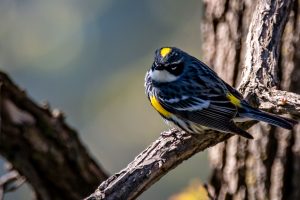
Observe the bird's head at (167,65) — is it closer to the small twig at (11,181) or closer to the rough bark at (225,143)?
the rough bark at (225,143)

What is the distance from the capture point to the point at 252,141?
4.84 metres

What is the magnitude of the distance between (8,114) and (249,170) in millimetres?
1480

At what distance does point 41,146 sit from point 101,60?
548 cm

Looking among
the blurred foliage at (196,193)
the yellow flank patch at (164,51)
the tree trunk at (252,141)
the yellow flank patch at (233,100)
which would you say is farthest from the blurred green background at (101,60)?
the yellow flank patch at (233,100)

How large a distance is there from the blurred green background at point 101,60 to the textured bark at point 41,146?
4002 millimetres

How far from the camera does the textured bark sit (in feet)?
15.2

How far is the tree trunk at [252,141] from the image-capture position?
4770 millimetres

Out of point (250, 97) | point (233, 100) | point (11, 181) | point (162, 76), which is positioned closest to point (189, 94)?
point (162, 76)

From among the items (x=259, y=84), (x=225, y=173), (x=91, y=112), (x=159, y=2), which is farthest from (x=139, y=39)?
(x=259, y=84)

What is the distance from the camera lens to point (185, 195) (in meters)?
4.56

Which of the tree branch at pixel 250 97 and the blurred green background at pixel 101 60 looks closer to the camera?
the tree branch at pixel 250 97

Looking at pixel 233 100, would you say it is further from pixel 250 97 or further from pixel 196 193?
pixel 196 193

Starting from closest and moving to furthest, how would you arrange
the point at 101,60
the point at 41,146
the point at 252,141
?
1. the point at 41,146
2. the point at 252,141
3. the point at 101,60

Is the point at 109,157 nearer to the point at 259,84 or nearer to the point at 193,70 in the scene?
the point at 193,70
